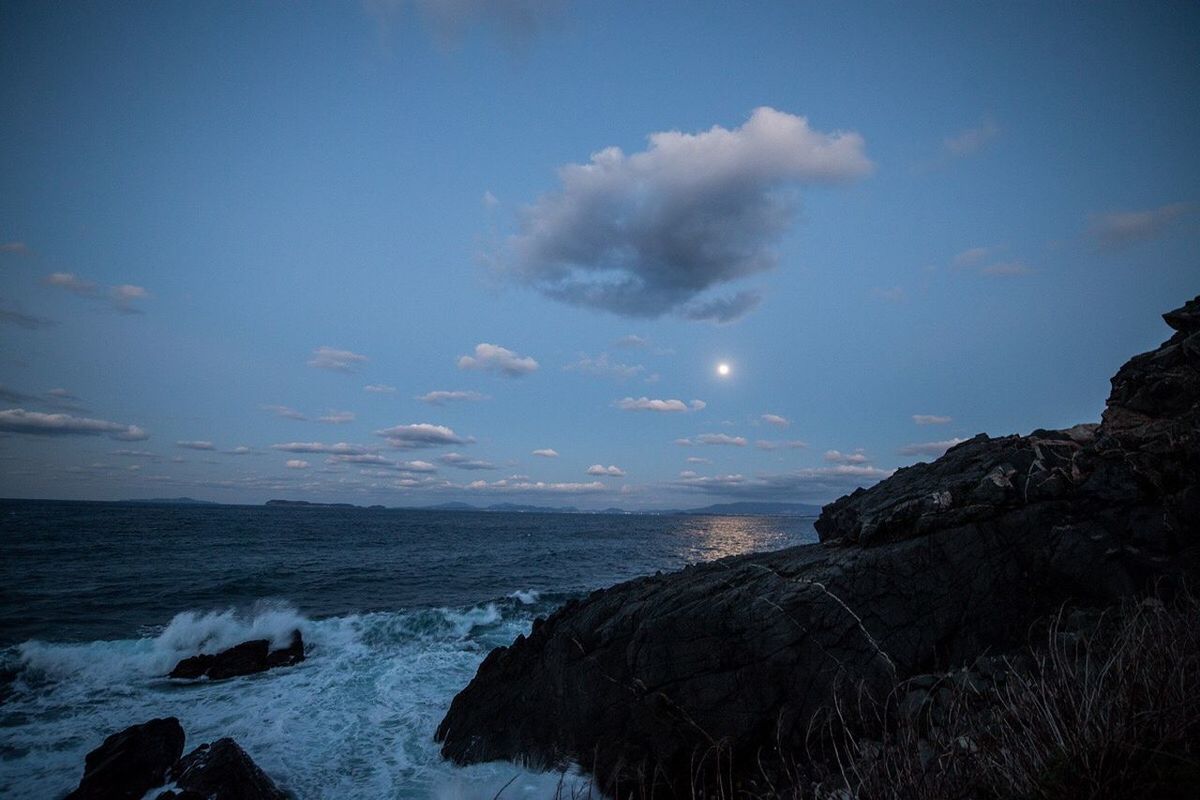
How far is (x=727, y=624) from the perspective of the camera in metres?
11.9

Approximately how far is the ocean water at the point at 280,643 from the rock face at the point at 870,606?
7.17ft

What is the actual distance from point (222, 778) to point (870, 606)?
49.7 ft

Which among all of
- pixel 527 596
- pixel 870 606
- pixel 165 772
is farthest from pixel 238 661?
pixel 870 606

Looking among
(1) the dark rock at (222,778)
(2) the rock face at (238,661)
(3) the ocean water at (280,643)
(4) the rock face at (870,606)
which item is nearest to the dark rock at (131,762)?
(1) the dark rock at (222,778)

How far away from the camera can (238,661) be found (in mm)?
19641

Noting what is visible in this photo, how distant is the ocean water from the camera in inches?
497

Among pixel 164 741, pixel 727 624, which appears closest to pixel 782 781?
pixel 727 624

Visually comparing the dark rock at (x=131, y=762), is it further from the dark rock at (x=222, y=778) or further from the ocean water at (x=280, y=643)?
the ocean water at (x=280, y=643)

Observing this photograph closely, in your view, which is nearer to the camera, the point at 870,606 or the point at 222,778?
the point at 222,778

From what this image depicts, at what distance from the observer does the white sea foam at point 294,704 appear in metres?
12.1

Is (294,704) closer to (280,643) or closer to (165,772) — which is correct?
(165,772)

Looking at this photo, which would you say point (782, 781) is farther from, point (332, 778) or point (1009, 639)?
point (332, 778)

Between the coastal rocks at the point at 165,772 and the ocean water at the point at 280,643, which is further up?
the coastal rocks at the point at 165,772

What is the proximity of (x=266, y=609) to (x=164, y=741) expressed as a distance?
17.8 meters
